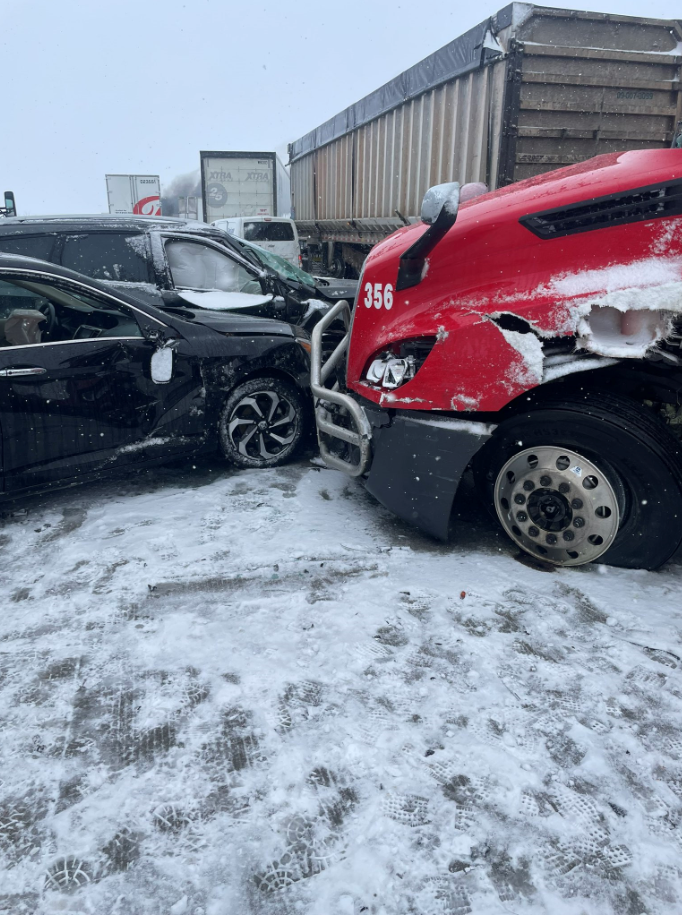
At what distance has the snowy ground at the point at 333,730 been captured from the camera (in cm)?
173

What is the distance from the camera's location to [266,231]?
46.8 feet

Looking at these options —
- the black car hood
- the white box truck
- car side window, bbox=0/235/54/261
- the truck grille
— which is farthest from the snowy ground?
the white box truck

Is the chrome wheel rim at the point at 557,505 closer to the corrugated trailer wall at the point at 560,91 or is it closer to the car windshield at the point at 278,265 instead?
the car windshield at the point at 278,265

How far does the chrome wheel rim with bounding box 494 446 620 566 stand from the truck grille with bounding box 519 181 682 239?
40.5 inches

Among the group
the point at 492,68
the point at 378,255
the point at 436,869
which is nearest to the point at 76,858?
the point at 436,869

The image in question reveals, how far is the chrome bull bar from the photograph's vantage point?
3.64 m

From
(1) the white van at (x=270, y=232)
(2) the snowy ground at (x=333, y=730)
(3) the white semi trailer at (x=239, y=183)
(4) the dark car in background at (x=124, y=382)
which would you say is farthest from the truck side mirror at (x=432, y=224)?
(3) the white semi trailer at (x=239, y=183)

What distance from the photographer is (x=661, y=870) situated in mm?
1737

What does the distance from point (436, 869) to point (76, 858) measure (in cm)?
100

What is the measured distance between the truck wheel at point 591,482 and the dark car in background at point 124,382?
2.03 meters

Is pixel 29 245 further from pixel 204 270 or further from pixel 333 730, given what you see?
pixel 333 730

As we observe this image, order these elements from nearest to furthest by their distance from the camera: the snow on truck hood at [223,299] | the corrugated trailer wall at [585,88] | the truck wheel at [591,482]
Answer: the truck wheel at [591,482]
the snow on truck hood at [223,299]
the corrugated trailer wall at [585,88]

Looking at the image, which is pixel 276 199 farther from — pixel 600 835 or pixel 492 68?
pixel 600 835

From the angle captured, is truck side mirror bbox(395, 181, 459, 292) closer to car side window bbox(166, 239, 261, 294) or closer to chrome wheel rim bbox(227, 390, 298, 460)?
chrome wheel rim bbox(227, 390, 298, 460)
